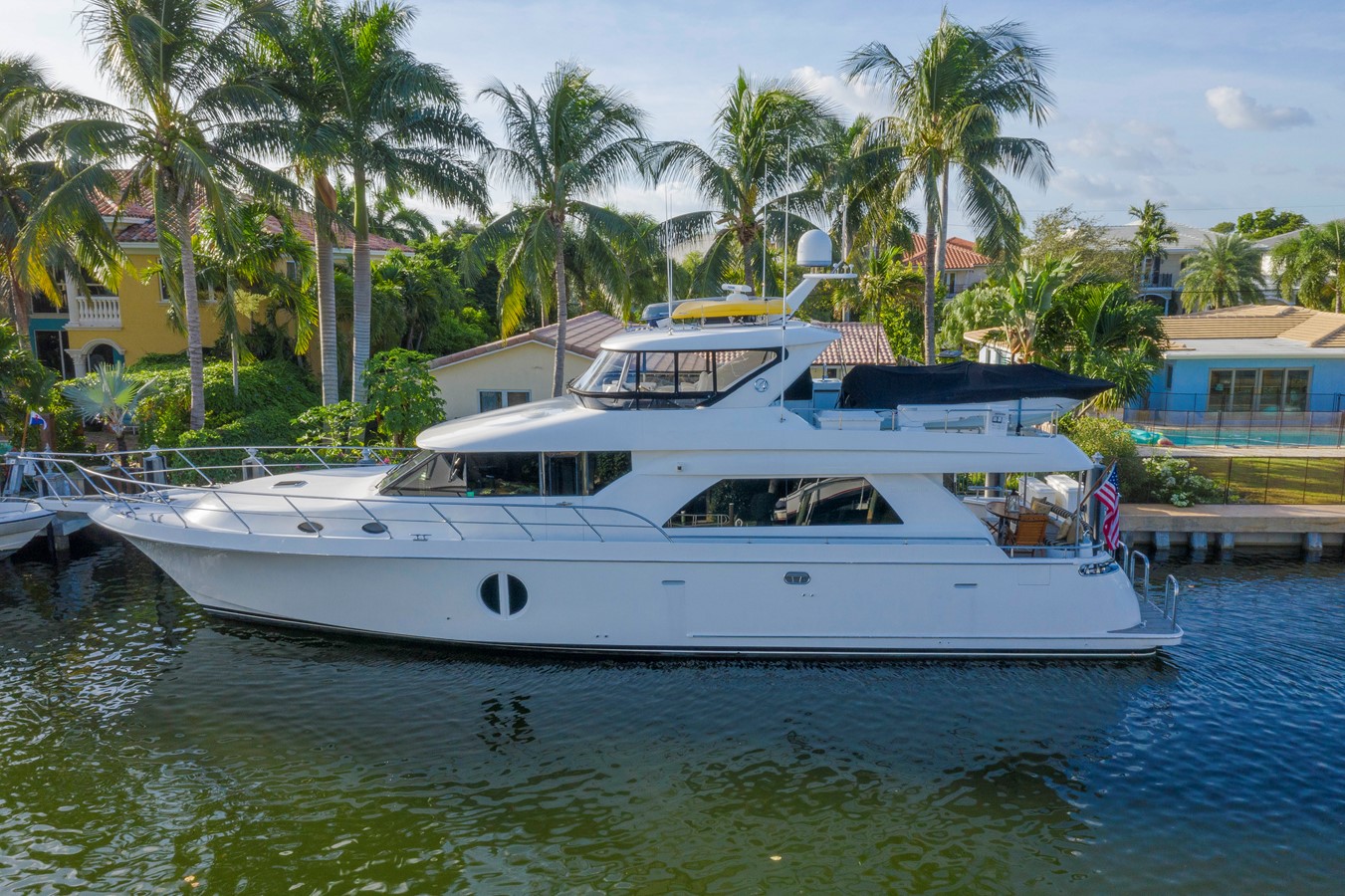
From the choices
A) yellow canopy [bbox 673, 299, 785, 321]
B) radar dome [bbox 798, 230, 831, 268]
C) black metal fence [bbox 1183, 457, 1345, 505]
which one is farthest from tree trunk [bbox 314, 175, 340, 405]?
black metal fence [bbox 1183, 457, 1345, 505]

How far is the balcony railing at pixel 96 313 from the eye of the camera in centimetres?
2555

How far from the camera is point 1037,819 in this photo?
7.89 m

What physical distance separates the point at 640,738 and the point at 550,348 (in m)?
14.0

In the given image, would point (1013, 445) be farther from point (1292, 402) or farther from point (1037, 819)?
point (1292, 402)

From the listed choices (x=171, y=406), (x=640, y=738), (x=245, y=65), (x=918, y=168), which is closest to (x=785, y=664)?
(x=640, y=738)

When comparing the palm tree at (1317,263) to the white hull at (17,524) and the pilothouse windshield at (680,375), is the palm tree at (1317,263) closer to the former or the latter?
the pilothouse windshield at (680,375)

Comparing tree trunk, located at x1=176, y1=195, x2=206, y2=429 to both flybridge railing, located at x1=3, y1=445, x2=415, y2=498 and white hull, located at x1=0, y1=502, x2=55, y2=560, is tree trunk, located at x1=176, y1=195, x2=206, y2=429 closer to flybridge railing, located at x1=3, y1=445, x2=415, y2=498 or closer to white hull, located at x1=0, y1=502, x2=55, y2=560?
flybridge railing, located at x1=3, y1=445, x2=415, y2=498

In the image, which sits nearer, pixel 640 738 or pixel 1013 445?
pixel 640 738

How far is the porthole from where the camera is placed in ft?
34.6

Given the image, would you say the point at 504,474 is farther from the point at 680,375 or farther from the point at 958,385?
the point at 958,385

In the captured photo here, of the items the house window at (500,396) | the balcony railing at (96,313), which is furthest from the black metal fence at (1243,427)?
the balcony railing at (96,313)

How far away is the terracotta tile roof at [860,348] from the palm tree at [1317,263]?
25391 mm

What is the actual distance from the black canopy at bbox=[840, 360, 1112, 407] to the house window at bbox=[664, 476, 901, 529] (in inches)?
55.4

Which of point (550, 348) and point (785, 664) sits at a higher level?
point (550, 348)
